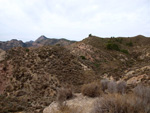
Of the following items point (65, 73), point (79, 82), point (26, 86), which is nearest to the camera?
point (26, 86)

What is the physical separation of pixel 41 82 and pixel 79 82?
13.0 feet

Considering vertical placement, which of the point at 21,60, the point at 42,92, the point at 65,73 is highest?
the point at 21,60

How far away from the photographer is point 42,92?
9.41 m

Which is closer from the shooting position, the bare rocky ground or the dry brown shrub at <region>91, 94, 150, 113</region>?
the dry brown shrub at <region>91, 94, 150, 113</region>

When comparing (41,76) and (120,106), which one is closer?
(120,106)

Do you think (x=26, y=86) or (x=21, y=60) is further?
(x=21, y=60)

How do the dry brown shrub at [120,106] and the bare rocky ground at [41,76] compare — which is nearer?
the dry brown shrub at [120,106]

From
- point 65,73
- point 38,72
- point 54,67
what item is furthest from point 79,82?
point 38,72

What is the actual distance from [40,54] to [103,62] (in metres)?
12.3

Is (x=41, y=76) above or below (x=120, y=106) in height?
below

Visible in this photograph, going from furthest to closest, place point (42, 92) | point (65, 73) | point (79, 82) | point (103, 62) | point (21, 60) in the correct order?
1. point (103, 62)
2. point (21, 60)
3. point (65, 73)
4. point (79, 82)
5. point (42, 92)

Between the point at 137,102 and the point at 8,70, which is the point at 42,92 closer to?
the point at 8,70

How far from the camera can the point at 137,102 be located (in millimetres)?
3123

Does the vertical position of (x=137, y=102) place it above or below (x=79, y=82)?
above
